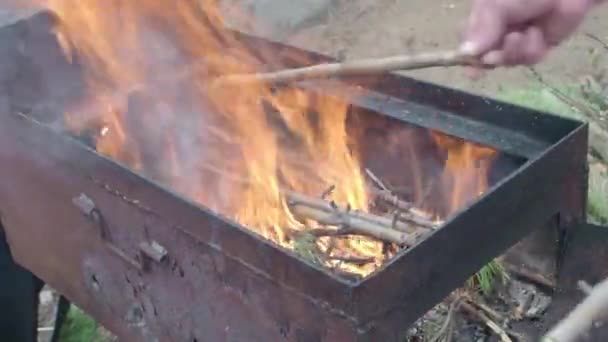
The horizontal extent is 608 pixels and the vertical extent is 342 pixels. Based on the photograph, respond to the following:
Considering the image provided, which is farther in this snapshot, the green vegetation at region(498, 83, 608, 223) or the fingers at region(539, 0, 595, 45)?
the green vegetation at region(498, 83, 608, 223)

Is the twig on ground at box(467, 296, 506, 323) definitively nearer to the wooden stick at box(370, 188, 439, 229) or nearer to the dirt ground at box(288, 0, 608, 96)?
the wooden stick at box(370, 188, 439, 229)

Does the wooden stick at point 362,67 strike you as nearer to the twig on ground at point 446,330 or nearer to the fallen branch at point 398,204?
the fallen branch at point 398,204

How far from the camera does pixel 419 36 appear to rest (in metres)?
5.37

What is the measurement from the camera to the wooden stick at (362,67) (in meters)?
1.85

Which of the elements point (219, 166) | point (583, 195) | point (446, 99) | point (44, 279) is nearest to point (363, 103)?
point (446, 99)

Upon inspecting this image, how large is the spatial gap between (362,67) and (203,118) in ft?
2.36

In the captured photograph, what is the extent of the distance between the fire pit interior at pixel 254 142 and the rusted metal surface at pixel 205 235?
88 millimetres

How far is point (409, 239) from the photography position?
7.22 feet

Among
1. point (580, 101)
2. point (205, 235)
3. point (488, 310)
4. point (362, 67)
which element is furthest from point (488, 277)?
point (580, 101)

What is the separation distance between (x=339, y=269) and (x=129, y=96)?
89 centimetres

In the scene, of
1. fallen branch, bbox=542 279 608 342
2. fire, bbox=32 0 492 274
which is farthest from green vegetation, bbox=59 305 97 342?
fallen branch, bbox=542 279 608 342

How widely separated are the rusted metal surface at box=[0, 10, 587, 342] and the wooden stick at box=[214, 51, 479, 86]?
0.16 meters

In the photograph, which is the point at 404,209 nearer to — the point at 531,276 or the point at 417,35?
the point at 531,276

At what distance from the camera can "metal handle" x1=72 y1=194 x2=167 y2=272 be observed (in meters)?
2.14
